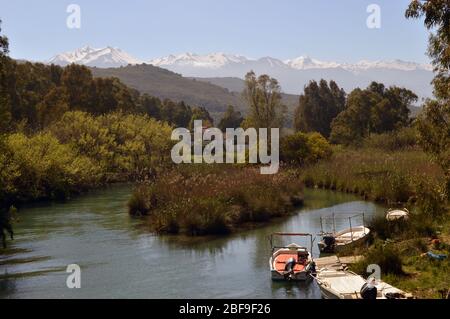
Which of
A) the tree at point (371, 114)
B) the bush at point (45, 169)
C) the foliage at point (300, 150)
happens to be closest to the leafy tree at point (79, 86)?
the bush at point (45, 169)

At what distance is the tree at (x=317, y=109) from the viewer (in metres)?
87.4

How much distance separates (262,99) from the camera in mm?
65625

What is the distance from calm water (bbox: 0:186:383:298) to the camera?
1994cm

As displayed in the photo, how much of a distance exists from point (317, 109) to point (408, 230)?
64454mm

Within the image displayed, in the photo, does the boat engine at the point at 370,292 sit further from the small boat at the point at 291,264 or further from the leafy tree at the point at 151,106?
the leafy tree at the point at 151,106

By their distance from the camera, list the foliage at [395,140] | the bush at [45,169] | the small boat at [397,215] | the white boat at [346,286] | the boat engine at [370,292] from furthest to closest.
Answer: the foliage at [395,140] → the bush at [45,169] → the small boat at [397,215] → the white boat at [346,286] → the boat engine at [370,292]

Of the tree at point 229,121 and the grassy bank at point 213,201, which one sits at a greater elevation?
the tree at point 229,121

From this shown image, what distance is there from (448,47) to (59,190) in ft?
111

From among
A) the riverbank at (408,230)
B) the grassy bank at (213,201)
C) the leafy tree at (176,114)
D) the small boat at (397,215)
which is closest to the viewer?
the riverbank at (408,230)

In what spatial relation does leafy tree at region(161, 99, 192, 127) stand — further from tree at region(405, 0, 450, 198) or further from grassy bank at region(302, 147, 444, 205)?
tree at region(405, 0, 450, 198)

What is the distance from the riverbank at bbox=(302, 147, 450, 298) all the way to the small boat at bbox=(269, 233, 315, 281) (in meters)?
1.71

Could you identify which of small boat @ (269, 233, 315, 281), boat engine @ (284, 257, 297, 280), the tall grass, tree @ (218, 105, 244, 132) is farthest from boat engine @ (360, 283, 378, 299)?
tree @ (218, 105, 244, 132)

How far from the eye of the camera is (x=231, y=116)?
110438mm

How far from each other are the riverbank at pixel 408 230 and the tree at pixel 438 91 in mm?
1246
